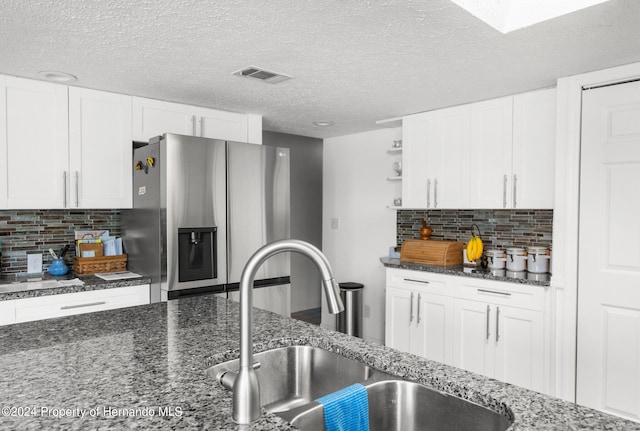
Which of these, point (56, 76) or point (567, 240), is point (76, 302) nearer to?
point (56, 76)

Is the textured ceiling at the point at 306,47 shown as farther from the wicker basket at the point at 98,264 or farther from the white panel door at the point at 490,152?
the wicker basket at the point at 98,264

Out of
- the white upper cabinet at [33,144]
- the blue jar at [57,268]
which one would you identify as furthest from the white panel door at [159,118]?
the blue jar at [57,268]

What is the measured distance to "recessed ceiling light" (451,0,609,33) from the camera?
6.26 feet

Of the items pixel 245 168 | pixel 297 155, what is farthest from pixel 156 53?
pixel 297 155

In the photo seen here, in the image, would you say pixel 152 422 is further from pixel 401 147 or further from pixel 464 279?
pixel 401 147

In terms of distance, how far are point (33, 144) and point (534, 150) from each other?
3471 mm

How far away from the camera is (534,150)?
3.14 m

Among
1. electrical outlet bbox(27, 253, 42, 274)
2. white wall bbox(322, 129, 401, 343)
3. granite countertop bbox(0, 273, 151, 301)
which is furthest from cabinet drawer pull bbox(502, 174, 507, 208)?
electrical outlet bbox(27, 253, 42, 274)

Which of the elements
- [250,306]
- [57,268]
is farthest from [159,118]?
[250,306]

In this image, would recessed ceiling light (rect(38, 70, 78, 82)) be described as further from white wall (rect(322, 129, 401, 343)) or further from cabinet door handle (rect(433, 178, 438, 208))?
white wall (rect(322, 129, 401, 343))

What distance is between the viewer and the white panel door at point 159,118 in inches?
131

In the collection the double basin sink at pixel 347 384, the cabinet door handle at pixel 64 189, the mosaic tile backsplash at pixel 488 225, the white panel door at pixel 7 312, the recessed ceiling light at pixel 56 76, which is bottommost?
the white panel door at pixel 7 312

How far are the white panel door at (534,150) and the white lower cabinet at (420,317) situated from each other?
3.01 feet

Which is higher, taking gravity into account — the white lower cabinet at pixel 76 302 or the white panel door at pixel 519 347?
the white lower cabinet at pixel 76 302
